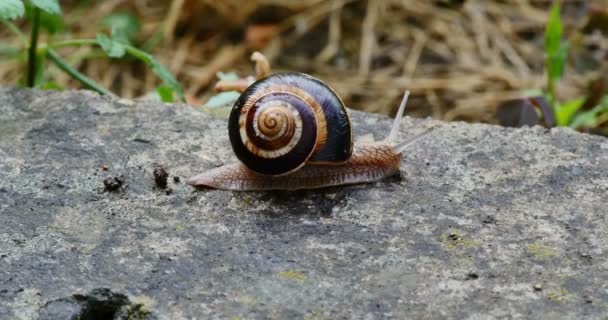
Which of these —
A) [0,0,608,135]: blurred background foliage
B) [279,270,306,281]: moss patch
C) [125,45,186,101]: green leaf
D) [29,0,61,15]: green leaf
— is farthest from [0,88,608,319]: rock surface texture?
[0,0,608,135]: blurred background foliage

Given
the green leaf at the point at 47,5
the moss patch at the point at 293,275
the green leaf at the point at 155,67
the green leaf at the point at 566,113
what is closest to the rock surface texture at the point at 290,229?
the moss patch at the point at 293,275

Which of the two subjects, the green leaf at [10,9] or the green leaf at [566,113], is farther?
the green leaf at [566,113]

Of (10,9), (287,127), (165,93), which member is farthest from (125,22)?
(287,127)

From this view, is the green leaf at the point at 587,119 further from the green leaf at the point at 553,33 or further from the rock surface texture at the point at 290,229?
the rock surface texture at the point at 290,229

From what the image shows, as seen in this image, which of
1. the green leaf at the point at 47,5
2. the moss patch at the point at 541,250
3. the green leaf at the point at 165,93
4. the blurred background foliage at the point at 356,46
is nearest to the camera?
the moss patch at the point at 541,250

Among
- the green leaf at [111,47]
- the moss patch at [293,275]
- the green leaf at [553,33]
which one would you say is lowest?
the moss patch at [293,275]

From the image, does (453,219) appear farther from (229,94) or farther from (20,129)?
(20,129)

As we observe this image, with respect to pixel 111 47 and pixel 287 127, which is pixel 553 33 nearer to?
pixel 287 127
